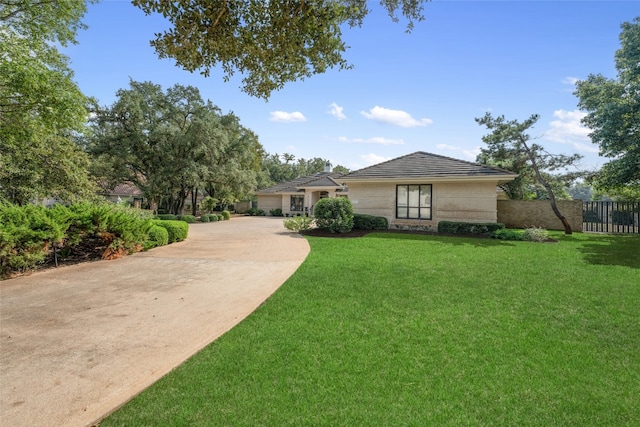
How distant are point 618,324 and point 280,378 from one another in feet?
15.3

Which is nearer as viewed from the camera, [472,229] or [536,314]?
[536,314]

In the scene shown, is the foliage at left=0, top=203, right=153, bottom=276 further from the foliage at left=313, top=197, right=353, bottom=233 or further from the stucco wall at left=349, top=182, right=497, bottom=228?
the stucco wall at left=349, top=182, right=497, bottom=228

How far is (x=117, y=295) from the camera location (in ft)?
19.0

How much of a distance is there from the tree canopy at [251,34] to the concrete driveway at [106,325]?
3.98 metres

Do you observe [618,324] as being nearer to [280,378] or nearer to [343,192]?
[280,378]

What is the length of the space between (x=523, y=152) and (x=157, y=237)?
63.3 feet

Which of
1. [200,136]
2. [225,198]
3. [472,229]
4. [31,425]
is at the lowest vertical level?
[31,425]

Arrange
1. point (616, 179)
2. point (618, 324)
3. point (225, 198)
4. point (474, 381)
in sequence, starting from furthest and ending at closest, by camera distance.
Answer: point (225, 198), point (616, 179), point (618, 324), point (474, 381)

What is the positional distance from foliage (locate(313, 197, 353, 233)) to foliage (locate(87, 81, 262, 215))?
52.7 feet

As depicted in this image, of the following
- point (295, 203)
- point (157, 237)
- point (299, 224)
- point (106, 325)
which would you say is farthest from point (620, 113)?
point (295, 203)

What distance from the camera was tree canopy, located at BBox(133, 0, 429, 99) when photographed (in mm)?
4359

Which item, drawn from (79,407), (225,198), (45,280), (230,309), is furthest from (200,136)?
(79,407)

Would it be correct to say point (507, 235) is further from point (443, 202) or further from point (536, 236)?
point (443, 202)

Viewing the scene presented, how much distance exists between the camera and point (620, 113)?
14.3m
